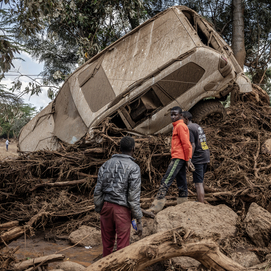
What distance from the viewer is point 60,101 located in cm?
684

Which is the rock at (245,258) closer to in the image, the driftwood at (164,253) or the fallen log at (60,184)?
the driftwood at (164,253)

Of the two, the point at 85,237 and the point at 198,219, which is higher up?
the point at 85,237

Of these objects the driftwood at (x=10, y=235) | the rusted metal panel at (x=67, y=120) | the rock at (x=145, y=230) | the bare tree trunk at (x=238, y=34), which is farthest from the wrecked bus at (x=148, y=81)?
the bare tree trunk at (x=238, y=34)

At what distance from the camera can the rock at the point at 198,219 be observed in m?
3.38

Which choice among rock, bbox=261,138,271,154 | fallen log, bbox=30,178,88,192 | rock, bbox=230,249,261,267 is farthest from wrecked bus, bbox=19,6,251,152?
rock, bbox=230,249,261,267

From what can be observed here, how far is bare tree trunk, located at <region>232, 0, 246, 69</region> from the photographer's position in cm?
1015

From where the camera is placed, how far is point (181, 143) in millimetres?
4020

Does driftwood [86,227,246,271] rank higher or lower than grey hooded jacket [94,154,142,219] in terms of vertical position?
lower

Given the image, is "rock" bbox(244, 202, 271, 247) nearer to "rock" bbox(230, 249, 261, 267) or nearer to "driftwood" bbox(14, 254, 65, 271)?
"rock" bbox(230, 249, 261, 267)

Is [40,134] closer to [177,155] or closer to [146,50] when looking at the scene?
[146,50]

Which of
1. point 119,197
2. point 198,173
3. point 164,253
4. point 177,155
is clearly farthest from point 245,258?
point 119,197

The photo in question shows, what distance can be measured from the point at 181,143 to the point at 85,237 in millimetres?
1869

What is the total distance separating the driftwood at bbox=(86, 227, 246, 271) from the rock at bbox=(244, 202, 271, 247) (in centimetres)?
93

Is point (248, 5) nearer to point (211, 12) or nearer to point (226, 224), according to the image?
point (211, 12)
